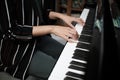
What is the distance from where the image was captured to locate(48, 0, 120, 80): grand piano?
0.50 metres

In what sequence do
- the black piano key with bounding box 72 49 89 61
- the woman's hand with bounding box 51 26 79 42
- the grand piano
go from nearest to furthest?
the grand piano → the black piano key with bounding box 72 49 89 61 → the woman's hand with bounding box 51 26 79 42

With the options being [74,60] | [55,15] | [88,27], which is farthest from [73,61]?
[55,15]

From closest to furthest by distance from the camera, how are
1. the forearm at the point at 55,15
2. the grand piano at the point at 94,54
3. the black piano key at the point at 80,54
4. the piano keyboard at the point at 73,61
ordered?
the grand piano at the point at 94,54
the piano keyboard at the point at 73,61
the black piano key at the point at 80,54
the forearm at the point at 55,15

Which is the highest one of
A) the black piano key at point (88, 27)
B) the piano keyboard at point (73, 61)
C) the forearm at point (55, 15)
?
the forearm at point (55, 15)

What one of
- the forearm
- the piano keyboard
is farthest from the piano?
the forearm

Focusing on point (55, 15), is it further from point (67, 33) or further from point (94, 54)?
point (94, 54)

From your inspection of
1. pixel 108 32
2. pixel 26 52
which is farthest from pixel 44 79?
pixel 108 32

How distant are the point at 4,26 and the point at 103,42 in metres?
0.61

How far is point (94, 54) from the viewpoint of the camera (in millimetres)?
652

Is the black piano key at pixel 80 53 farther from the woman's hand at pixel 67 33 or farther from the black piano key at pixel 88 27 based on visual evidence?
the black piano key at pixel 88 27

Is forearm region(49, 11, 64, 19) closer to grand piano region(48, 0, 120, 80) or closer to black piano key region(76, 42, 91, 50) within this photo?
grand piano region(48, 0, 120, 80)

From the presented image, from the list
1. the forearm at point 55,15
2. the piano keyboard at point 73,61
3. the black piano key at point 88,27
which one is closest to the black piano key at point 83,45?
the piano keyboard at point 73,61

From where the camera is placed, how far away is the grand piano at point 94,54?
0.50 metres

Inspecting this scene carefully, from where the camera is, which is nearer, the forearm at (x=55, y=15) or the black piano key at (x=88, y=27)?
the black piano key at (x=88, y=27)
